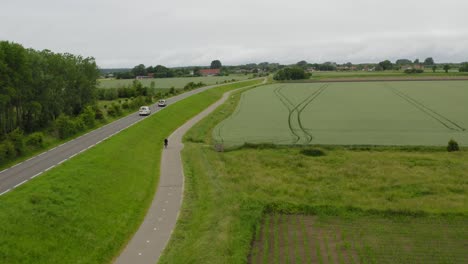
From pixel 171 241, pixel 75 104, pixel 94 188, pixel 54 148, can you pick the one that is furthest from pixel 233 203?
pixel 75 104

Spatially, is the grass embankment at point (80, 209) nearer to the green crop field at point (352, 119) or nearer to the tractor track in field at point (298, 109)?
the green crop field at point (352, 119)

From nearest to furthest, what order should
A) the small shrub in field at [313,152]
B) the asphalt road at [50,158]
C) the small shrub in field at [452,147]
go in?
the asphalt road at [50,158]
the small shrub in field at [313,152]
the small shrub in field at [452,147]

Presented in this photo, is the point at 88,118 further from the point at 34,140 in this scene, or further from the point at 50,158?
the point at 50,158

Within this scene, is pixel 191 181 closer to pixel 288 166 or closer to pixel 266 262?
pixel 288 166

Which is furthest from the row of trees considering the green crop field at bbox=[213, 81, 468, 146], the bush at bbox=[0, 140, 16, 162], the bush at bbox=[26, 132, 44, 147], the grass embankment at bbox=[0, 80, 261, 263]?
the green crop field at bbox=[213, 81, 468, 146]

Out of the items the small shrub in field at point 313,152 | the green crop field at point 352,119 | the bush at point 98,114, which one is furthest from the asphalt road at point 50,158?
the small shrub in field at point 313,152

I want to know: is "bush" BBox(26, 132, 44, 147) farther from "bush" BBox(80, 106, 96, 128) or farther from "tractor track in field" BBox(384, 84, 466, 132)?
"tractor track in field" BBox(384, 84, 466, 132)

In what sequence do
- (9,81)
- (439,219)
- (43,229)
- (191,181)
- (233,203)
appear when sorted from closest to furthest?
1. (43,229)
2. (439,219)
3. (233,203)
4. (191,181)
5. (9,81)
